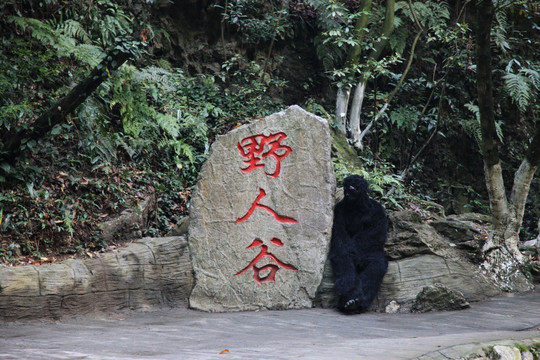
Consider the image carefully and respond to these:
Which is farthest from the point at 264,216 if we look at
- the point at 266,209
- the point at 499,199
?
the point at 499,199

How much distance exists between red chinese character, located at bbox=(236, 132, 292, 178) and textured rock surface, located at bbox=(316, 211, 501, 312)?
1354 mm

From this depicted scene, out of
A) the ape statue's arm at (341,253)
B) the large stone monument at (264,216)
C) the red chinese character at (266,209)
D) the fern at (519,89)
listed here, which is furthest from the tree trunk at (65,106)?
the fern at (519,89)

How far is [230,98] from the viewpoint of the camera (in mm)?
9148

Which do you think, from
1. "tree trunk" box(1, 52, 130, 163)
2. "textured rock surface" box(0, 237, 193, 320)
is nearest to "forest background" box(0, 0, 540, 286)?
"tree trunk" box(1, 52, 130, 163)

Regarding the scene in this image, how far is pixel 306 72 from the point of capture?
10344 mm

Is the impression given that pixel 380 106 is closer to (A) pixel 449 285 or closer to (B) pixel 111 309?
(A) pixel 449 285

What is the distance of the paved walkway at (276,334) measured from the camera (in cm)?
349

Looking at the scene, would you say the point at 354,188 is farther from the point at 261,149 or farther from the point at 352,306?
the point at 352,306

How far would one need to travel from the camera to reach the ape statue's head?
5.88 m

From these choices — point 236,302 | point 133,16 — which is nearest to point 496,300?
point 236,302

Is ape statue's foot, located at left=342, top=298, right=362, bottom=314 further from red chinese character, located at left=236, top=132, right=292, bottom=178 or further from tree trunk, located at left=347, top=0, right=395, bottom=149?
tree trunk, located at left=347, top=0, right=395, bottom=149

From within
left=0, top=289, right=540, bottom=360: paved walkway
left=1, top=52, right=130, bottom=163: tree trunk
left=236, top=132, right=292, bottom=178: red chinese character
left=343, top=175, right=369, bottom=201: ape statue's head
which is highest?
left=1, top=52, right=130, bottom=163: tree trunk

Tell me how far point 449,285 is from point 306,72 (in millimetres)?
5638

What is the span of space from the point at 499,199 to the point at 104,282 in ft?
15.1
